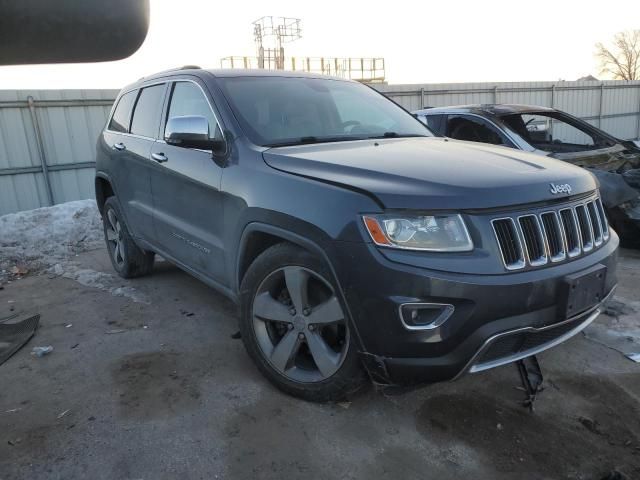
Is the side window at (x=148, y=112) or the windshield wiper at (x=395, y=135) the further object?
the side window at (x=148, y=112)

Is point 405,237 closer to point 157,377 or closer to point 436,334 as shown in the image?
point 436,334

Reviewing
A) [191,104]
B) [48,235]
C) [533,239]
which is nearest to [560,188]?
[533,239]

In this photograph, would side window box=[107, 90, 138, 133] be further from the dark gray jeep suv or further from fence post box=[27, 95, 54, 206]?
fence post box=[27, 95, 54, 206]

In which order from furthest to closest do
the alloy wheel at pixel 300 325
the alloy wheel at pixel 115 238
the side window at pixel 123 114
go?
1. the alloy wheel at pixel 115 238
2. the side window at pixel 123 114
3. the alloy wheel at pixel 300 325

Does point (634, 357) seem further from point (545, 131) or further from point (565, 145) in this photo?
point (545, 131)

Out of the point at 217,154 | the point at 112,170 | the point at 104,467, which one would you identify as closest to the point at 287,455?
the point at 104,467

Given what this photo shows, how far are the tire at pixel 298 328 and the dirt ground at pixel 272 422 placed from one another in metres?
0.18

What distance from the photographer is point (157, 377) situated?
3.31 m

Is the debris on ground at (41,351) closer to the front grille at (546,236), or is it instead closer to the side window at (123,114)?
the side window at (123,114)

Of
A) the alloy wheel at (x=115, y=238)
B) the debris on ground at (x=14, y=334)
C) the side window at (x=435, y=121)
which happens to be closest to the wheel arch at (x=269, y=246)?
the debris on ground at (x=14, y=334)

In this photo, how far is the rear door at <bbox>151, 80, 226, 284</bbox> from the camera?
3338 mm

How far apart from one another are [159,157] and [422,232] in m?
2.43

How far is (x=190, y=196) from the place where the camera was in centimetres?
357

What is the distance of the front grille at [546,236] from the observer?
2.33 metres
